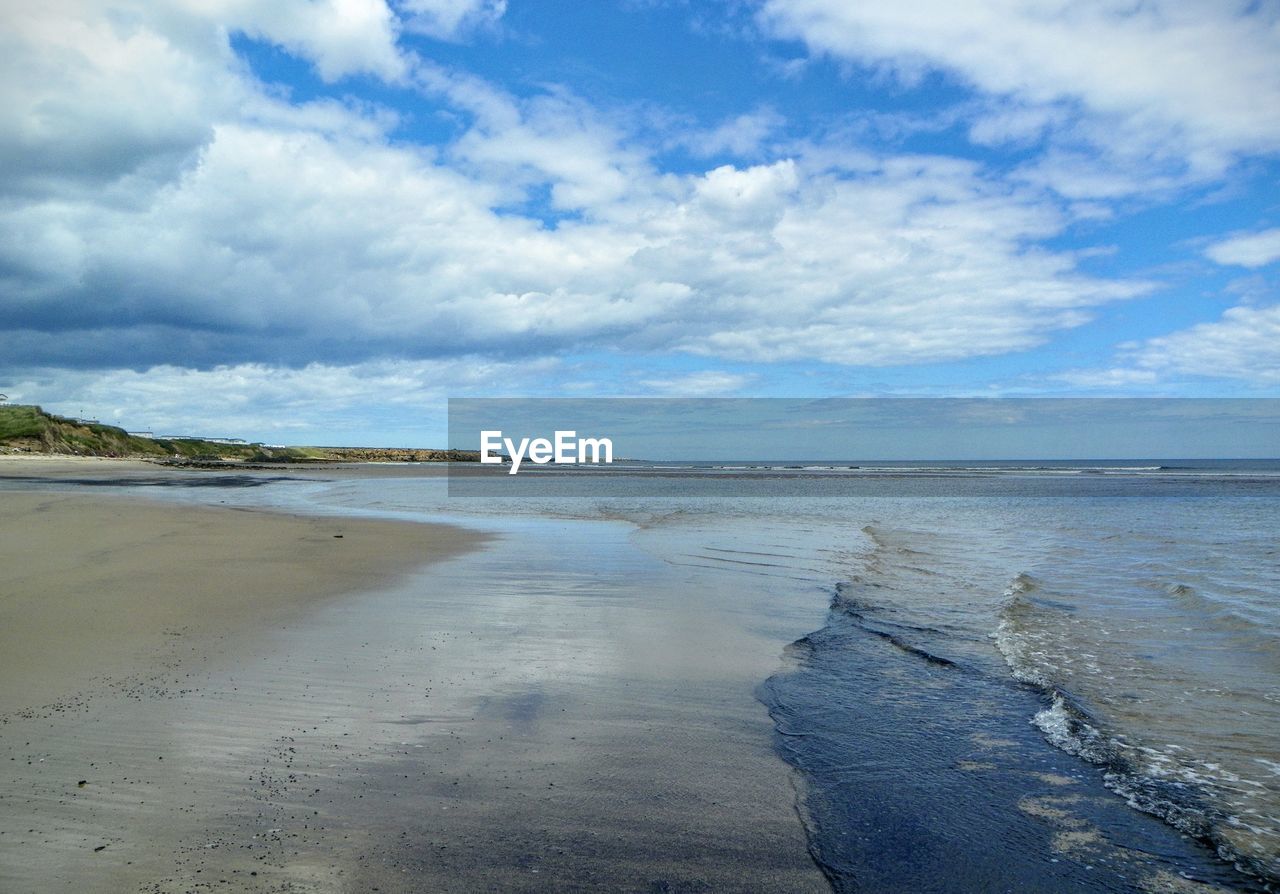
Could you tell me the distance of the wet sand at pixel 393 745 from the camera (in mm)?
3723

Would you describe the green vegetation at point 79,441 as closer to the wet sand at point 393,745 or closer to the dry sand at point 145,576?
the dry sand at point 145,576

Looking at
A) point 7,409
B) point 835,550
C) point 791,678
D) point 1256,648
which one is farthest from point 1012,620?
point 7,409

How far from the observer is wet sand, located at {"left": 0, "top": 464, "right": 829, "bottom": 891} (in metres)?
3.72

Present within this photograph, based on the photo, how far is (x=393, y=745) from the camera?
17.1 ft

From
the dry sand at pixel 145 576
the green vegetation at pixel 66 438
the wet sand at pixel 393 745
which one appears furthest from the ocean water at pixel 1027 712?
the green vegetation at pixel 66 438

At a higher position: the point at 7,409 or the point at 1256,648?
the point at 7,409

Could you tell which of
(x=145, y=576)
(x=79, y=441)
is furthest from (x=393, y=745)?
(x=79, y=441)

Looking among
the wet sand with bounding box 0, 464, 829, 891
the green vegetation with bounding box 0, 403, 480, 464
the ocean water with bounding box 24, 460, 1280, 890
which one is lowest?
the ocean water with bounding box 24, 460, 1280, 890

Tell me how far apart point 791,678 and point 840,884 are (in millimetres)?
3619

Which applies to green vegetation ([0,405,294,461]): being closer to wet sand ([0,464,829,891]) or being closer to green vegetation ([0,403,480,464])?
green vegetation ([0,403,480,464])

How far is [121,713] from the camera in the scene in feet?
18.2

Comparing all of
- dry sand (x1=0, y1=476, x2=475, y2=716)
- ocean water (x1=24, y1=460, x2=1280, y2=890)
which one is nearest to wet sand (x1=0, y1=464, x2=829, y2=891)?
dry sand (x1=0, y1=476, x2=475, y2=716)

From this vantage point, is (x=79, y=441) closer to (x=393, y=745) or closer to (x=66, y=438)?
(x=66, y=438)

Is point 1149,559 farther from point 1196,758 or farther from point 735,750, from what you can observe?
point 735,750
